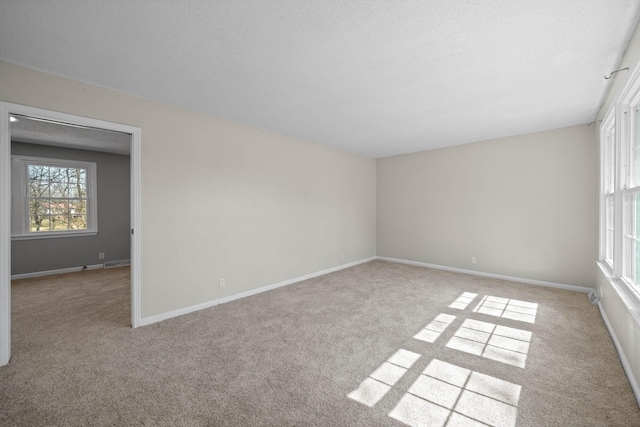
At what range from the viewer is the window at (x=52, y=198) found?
495 centimetres

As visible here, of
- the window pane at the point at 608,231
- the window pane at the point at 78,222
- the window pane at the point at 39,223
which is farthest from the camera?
the window pane at the point at 78,222

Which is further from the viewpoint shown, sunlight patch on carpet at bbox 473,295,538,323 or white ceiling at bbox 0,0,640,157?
sunlight patch on carpet at bbox 473,295,538,323

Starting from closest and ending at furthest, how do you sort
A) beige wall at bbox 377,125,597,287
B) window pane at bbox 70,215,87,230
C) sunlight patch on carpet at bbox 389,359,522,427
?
1. sunlight patch on carpet at bbox 389,359,522,427
2. beige wall at bbox 377,125,597,287
3. window pane at bbox 70,215,87,230

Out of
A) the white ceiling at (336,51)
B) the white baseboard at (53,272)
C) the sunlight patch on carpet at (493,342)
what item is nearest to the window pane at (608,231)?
the white ceiling at (336,51)

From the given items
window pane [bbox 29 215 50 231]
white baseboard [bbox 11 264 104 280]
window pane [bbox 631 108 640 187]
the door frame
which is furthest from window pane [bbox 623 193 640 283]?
window pane [bbox 29 215 50 231]

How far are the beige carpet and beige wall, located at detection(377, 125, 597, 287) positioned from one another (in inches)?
31.3

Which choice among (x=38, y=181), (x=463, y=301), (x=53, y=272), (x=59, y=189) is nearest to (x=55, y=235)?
(x=53, y=272)

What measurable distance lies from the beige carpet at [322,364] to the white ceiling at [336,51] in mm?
2398

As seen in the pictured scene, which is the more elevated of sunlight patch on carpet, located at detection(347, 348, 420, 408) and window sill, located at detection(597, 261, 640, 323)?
window sill, located at detection(597, 261, 640, 323)

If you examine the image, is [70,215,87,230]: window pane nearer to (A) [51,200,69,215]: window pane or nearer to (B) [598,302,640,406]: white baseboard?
(A) [51,200,69,215]: window pane

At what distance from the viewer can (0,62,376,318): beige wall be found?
276 cm

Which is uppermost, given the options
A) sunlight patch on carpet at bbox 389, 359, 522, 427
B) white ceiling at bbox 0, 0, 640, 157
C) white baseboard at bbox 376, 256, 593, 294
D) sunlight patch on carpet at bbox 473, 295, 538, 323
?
white ceiling at bbox 0, 0, 640, 157

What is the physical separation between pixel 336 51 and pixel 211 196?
233 cm

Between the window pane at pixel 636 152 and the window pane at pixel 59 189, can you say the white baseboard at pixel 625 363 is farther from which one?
the window pane at pixel 59 189
